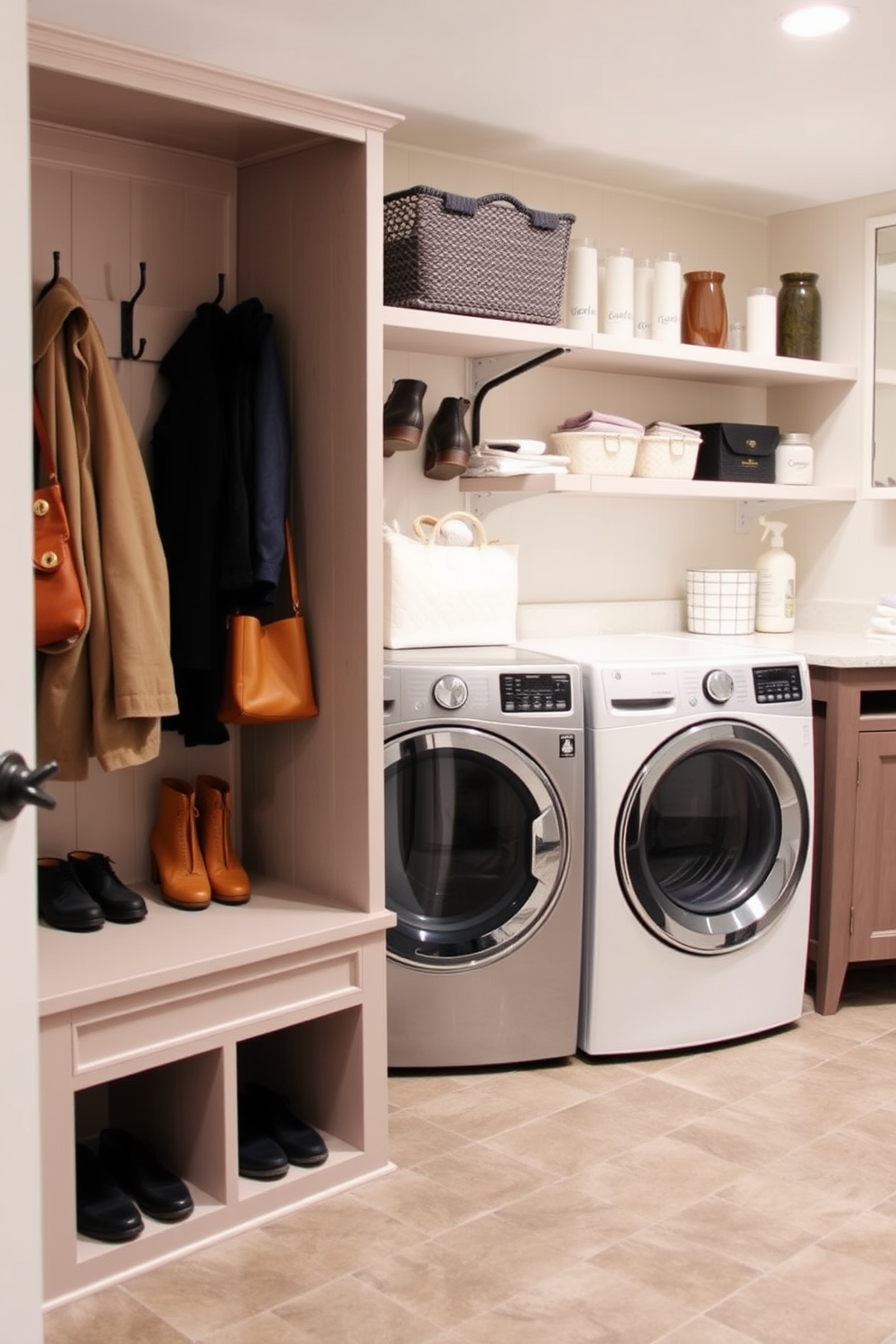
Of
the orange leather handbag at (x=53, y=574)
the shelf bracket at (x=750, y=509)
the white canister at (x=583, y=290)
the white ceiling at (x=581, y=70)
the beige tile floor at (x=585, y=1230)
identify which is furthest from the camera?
the shelf bracket at (x=750, y=509)

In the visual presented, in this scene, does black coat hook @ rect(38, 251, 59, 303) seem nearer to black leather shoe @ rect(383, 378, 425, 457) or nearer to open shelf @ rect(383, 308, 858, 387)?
open shelf @ rect(383, 308, 858, 387)

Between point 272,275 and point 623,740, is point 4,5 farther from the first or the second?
point 623,740

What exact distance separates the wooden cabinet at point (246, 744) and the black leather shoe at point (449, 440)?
0.76 meters

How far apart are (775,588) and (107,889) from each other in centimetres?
227

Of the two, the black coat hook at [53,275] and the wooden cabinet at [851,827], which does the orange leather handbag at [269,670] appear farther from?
the wooden cabinet at [851,827]

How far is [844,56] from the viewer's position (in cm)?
293

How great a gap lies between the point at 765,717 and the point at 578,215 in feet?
4.97

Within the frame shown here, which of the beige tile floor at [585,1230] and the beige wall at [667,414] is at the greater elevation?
the beige wall at [667,414]

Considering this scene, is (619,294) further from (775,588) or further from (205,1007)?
(205,1007)

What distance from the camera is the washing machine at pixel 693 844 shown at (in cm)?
313

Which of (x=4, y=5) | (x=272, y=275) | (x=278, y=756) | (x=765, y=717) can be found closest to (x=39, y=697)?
(x=278, y=756)

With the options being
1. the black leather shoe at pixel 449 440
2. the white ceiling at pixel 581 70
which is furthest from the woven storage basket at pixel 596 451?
the white ceiling at pixel 581 70

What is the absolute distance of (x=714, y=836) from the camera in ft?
10.9

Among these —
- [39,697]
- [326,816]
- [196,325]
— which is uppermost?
[196,325]
